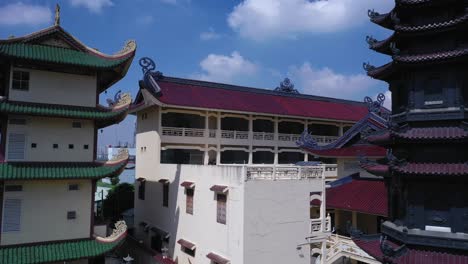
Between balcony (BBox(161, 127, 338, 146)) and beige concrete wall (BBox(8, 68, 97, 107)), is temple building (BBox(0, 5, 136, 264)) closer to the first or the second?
beige concrete wall (BBox(8, 68, 97, 107))

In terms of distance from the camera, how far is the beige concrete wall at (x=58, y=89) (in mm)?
15523

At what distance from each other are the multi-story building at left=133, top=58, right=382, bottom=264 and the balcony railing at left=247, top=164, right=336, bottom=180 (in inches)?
1.8

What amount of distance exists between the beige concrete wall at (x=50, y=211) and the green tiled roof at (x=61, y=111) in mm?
2807

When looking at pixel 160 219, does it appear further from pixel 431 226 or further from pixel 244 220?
pixel 431 226

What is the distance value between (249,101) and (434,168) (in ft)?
63.8

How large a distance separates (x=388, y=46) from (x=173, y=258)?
50.3 ft

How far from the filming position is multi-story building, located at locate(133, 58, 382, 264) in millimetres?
16062

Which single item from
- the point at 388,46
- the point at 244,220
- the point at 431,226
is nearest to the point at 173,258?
the point at 244,220

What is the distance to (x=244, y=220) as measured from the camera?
15.4 meters

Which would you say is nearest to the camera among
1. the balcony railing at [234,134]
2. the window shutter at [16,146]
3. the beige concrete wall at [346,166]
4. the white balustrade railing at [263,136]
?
the window shutter at [16,146]

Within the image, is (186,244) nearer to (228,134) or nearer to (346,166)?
(228,134)

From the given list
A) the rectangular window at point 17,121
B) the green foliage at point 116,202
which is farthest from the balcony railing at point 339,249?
the green foliage at point 116,202

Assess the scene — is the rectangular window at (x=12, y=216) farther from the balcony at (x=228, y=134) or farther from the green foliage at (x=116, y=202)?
the green foliage at (x=116, y=202)

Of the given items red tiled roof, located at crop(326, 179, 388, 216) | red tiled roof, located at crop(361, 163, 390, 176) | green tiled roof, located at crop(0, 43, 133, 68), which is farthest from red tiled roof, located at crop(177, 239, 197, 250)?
red tiled roof, located at crop(361, 163, 390, 176)
